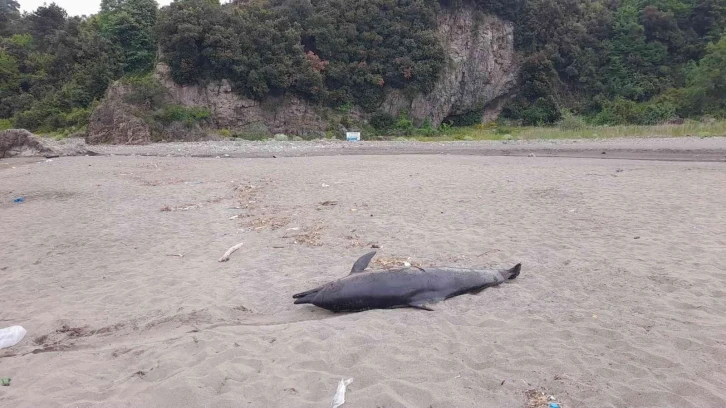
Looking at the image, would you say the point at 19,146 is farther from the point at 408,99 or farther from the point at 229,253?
the point at 408,99

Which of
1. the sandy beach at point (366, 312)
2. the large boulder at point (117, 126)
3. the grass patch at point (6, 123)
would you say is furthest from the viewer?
the grass patch at point (6, 123)

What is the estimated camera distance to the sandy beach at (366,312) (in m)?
3.33

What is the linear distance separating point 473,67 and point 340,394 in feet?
159

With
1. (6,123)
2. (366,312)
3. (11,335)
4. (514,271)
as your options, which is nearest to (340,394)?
(366,312)

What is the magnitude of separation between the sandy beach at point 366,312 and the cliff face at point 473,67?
118 feet

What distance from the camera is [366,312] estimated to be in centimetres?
455

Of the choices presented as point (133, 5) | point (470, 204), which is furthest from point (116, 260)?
point (133, 5)

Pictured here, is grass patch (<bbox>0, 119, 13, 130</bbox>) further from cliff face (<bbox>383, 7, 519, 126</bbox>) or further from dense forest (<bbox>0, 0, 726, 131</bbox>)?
cliff face (<bbox>383, 7, 519, 126</bbox>)

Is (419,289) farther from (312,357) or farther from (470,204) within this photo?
(470,204)

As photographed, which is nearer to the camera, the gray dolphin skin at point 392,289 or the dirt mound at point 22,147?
the gray dolphin skin at point 392,289

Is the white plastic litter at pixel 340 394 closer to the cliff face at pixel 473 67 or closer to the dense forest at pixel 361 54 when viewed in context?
the dense forest at pixel 361 54

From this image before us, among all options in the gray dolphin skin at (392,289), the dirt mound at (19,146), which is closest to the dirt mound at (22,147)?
the dirt mound at (19,146)

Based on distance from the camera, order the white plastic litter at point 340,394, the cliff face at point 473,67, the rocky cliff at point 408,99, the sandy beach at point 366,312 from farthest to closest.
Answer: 1. the cliff face at point 473,67
2. the rocky cliff at point 408,99
3. the sandy beach at point 366,312
4. the white plastic litter at point 340,394

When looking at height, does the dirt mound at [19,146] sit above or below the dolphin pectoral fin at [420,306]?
above
